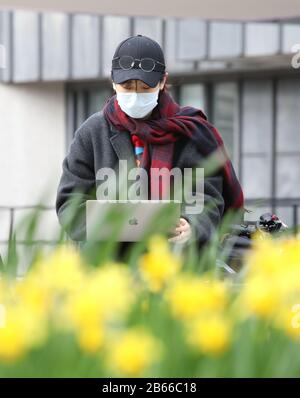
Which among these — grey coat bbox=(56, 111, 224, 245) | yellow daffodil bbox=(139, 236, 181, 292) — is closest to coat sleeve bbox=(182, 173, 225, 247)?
grey coat bbox=(56, 111, 224, 245)

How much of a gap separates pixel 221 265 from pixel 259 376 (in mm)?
775

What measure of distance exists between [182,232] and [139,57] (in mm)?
842

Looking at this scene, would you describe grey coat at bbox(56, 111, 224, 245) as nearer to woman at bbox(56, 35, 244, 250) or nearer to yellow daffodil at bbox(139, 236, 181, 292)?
woman at bbox(56, 35, 244, 250)

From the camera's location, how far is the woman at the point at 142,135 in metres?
3.57

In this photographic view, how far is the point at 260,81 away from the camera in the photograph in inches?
718

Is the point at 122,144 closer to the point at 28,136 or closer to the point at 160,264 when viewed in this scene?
the point at 160,264

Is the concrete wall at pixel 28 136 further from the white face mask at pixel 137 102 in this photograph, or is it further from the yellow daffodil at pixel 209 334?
the yellow daffodil at pixel 209 334

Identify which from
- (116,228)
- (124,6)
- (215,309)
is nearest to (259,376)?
(215,309)

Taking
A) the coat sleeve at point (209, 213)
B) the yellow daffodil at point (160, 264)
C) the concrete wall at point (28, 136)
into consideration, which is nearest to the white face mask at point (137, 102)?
the coat sleeve at point (209, 213)

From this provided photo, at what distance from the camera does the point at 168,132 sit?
3689mm

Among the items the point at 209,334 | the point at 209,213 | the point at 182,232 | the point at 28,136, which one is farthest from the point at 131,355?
the point at 28,136

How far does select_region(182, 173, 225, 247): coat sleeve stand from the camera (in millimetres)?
2996

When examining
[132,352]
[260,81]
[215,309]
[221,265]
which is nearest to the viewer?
[132,352]

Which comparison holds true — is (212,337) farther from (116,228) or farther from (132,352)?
(116,228)
